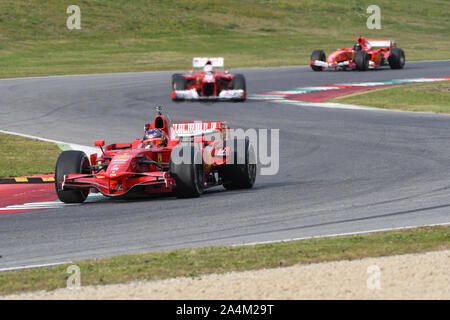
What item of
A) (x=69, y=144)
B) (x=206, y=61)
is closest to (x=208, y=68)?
(x=206, y=61)

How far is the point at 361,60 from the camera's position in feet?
125

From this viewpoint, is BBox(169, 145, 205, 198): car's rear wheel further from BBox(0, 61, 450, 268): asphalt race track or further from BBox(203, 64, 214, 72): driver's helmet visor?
BBox(203, 64, 214, 72): driver's helmet visor

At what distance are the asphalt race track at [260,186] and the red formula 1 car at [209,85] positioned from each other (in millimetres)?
623

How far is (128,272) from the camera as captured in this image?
320 inches

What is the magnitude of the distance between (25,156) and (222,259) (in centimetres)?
1081

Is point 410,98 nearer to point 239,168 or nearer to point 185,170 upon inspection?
point 239,168

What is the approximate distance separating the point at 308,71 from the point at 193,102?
38.7ft

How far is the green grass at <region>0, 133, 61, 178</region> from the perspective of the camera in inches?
646

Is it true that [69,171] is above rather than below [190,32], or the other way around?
below

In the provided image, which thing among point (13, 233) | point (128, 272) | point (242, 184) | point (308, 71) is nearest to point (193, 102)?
point (308, 71)

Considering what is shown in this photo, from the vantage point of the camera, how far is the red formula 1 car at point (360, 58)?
38312 millimetres

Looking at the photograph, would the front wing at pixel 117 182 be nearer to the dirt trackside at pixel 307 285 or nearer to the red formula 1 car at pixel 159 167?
the red formula 1 car at pixel 159 167

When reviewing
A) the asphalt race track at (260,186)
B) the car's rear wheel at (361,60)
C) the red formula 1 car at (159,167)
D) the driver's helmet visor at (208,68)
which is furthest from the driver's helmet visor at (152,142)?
the car's rear wheel at (361,60)

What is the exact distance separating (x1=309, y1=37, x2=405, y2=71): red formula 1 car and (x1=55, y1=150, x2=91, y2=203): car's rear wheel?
1041 inches
